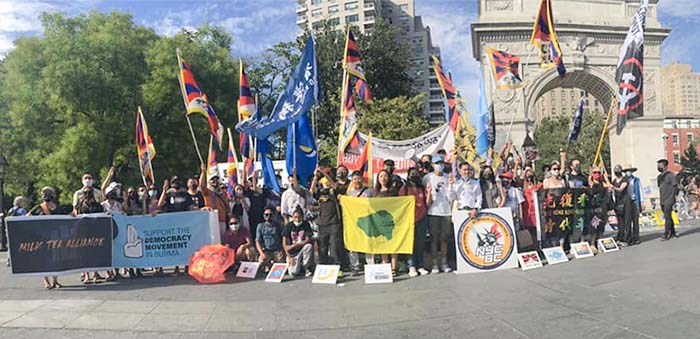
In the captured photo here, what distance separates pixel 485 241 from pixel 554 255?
138 centimetres

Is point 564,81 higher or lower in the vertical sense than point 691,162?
higher

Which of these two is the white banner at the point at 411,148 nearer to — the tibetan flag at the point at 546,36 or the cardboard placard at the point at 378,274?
the tibetan flag at the point at 546,36

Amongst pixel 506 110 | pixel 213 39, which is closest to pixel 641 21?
pixel 506 110

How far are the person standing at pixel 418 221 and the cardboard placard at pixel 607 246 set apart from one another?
144 inches

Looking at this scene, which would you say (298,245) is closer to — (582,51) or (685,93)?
(582,51)

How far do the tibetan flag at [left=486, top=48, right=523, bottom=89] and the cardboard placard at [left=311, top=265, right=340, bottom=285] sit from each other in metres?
7.19

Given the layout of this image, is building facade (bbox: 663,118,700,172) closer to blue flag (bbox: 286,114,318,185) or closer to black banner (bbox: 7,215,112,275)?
blue flag (bbox: 286,114,318,185)

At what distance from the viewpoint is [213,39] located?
30688 mm

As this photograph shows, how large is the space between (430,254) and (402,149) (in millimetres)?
4111

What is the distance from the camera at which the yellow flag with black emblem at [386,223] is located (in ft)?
26.5

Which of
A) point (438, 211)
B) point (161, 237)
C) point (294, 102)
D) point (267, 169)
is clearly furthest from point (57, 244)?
point (438, 211)

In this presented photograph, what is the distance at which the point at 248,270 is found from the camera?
8.29 meters

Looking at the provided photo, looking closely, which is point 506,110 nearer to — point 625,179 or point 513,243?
point 625,179

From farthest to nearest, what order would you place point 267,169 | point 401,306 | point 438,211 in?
point 267,169 → point 438,211 → point 401,306
